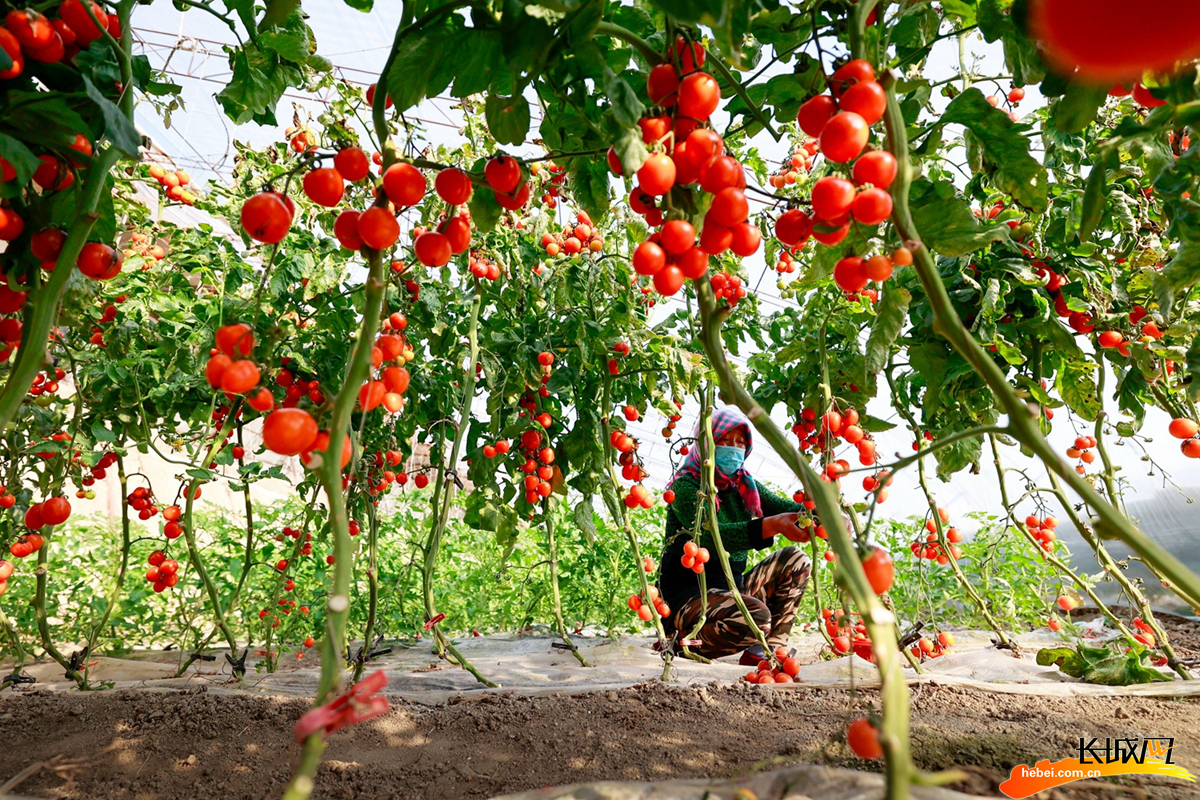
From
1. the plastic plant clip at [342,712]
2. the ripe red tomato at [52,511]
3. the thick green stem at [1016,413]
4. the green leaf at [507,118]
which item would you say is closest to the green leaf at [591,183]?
the green leaf at [507,118]

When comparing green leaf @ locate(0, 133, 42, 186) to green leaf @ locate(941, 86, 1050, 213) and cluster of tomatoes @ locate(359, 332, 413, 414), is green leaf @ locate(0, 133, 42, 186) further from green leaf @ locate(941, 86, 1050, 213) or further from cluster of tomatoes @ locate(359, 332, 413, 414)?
green leaf @ locate(941, 86, 1050, 213)

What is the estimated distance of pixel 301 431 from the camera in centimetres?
68

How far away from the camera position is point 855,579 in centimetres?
56

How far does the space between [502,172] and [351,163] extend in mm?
197

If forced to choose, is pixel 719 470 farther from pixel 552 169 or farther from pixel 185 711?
pixel 185 711

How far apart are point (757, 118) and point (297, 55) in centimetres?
88

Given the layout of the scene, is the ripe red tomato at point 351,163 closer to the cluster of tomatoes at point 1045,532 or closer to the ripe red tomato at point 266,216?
the ripe red tomato at point 266,216

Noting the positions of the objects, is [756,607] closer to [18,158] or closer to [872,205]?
[872,205]

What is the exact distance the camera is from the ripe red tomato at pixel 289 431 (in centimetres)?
66

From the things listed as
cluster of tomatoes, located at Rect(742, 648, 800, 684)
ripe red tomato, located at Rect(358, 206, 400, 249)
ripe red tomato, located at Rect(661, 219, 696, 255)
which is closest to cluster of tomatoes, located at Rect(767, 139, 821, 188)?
cluster of tomatoes, located at Rect(742, 648, 800, 684)

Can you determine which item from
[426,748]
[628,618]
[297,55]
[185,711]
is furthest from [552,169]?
[628,618]

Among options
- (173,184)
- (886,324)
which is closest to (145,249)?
(173,184)

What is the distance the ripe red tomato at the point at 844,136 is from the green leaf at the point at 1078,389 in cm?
155

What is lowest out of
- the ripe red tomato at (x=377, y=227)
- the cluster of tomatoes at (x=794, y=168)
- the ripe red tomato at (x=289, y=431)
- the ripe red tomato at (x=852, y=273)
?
the ripe red tomato at (x=289, y=431)
